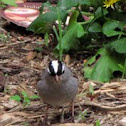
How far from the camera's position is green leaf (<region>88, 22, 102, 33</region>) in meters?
5.15

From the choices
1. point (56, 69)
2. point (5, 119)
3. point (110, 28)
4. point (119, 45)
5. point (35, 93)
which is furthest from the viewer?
point (110, 28)

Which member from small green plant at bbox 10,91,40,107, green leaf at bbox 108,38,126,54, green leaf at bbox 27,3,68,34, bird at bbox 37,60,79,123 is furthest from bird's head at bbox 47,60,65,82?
green leaf at bbox 27,3,68,34

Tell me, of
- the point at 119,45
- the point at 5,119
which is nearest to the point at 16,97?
the point at 5,119

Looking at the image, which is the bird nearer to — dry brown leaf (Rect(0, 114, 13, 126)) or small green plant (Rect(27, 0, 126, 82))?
dry brown leaf (Rect(0, 114, 13, 126))

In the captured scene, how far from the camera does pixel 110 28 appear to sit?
5.06m

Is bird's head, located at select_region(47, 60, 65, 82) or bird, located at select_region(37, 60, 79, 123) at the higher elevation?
bird's head, located at select_region(47, 60, 65, 82)

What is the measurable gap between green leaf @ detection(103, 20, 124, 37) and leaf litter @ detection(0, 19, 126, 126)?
1.55ft

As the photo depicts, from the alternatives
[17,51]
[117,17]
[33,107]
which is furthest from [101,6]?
[33,107]

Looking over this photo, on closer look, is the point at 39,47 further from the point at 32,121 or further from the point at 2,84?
the point at 32,121

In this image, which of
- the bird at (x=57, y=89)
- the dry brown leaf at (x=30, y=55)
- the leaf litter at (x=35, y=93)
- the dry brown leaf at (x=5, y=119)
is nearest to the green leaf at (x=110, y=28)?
the leaf litter at (x=35, y=93)

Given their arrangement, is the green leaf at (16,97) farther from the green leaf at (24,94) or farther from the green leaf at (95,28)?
the green leaf at (95,28)

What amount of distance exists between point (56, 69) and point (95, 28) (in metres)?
1.36

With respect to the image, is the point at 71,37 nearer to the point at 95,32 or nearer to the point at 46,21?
the point at 95,32

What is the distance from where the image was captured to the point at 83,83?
482 cm
